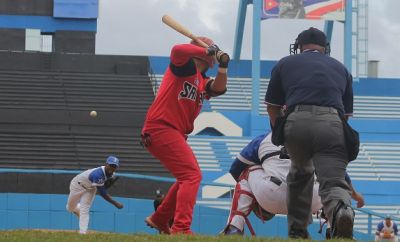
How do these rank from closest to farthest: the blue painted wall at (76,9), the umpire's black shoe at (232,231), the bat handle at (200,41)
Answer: the umpire's black shoe at (232,231) < the bat handle at (200,41) < the blue painted wall at (76,9)

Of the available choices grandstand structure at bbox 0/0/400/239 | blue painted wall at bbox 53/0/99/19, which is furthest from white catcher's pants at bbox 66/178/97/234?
blue painted wall at bbox 53/0/99/19

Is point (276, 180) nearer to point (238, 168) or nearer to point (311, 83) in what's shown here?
point (238, 168)

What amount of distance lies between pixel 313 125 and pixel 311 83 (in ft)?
1.19

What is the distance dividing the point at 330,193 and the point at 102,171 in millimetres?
10298

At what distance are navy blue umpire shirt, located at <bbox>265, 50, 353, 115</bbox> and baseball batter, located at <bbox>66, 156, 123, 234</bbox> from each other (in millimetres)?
9525

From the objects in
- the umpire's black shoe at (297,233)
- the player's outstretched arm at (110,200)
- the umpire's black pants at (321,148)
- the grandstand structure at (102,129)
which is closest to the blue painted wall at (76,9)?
the grandstand structure at (102,129)

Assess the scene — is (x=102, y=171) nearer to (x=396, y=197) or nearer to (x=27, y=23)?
(x=396, y=197)

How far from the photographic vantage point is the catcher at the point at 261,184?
8.41 m

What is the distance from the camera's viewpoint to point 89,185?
57.5ft

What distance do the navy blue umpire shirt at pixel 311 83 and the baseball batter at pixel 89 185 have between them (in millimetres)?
9525

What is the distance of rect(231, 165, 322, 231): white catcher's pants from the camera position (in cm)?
838

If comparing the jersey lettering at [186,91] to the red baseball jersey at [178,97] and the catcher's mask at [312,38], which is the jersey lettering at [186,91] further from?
the catcher's mask at [312,38]

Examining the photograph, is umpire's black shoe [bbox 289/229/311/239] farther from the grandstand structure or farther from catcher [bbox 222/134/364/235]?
the grandstand structure

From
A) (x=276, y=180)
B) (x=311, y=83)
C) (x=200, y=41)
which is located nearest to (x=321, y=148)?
(x=311, y=83)
